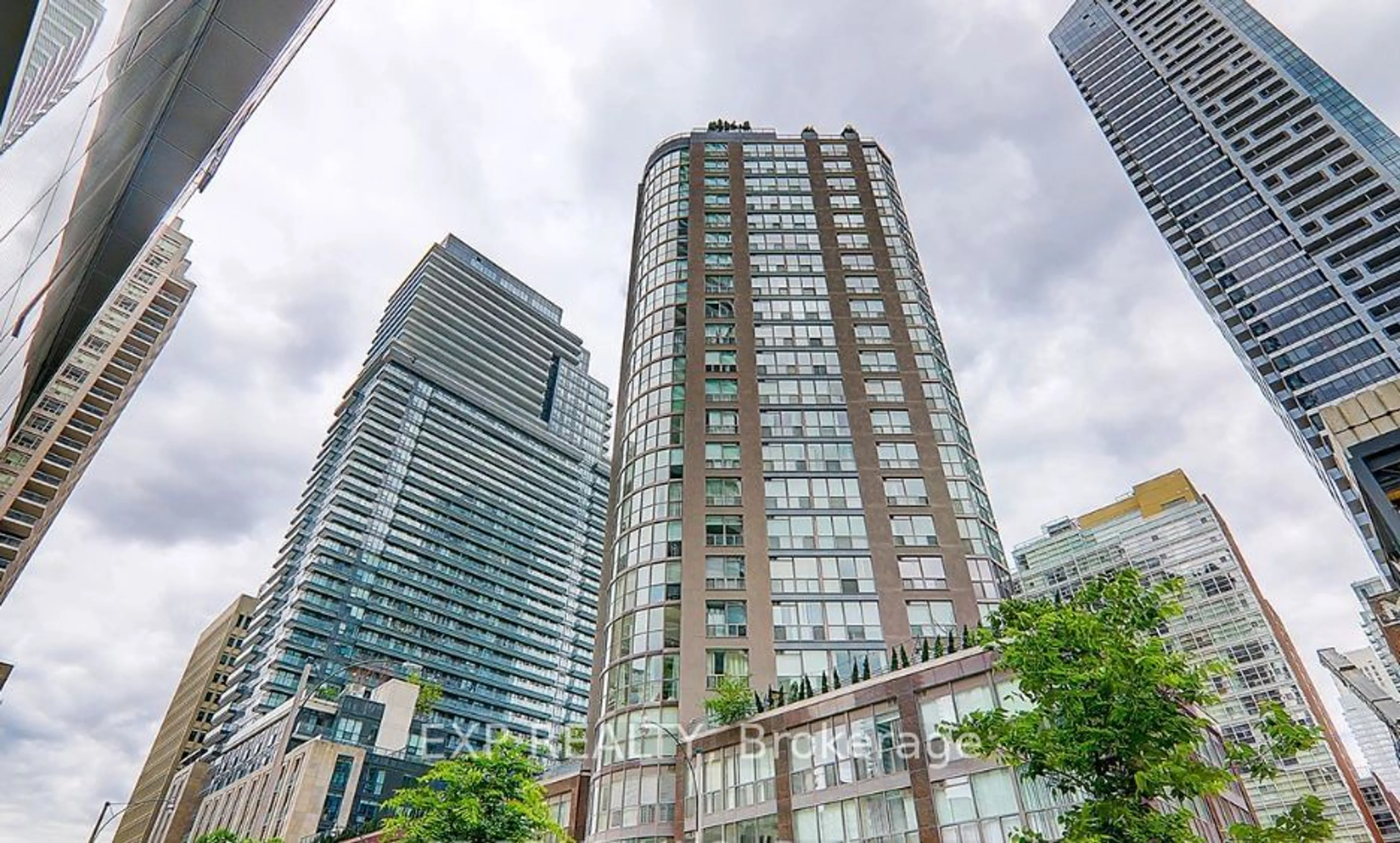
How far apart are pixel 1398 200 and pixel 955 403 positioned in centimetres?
7918

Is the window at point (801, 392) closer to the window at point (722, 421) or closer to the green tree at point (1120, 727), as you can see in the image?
the window at point (722, 421)

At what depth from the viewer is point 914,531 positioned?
50.7 m

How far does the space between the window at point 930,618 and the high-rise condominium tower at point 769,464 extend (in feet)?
0.42

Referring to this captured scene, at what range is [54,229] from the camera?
6.99 metres

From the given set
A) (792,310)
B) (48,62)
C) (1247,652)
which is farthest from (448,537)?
(48,62)

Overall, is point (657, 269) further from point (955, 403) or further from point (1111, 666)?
point (1111, 666)

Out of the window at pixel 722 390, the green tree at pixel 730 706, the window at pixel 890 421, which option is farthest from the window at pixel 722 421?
the green tree at pixel 730 706

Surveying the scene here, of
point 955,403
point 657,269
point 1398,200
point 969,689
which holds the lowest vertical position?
point 969,689

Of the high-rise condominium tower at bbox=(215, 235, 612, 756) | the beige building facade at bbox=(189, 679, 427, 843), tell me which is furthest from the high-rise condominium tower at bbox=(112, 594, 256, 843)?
the beige building facade at bbox=(189, 679, 427, 843)

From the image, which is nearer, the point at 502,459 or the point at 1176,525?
the point at 1176,525

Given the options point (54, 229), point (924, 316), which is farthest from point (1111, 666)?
point (924, 316)

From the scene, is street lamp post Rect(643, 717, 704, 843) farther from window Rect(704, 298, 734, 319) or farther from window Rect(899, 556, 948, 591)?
window Rect(704, 298, 734, 319)

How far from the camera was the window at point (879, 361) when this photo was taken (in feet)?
195

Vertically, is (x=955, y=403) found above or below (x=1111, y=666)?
above
